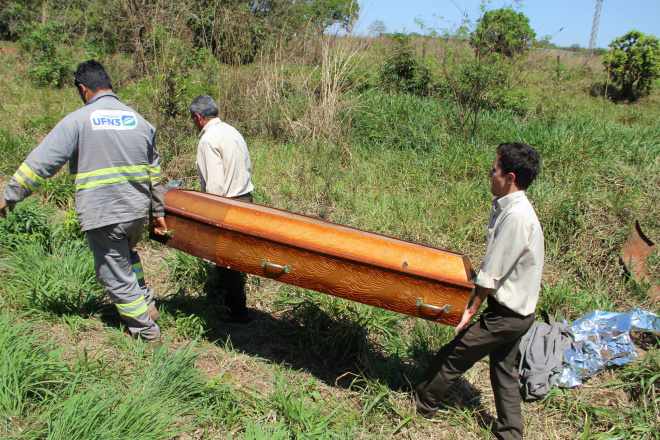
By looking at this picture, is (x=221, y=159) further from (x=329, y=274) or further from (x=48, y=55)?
(x=48, y=55)

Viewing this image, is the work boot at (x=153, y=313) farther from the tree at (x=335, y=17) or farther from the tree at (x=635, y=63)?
the tree at (x=635, y=63)

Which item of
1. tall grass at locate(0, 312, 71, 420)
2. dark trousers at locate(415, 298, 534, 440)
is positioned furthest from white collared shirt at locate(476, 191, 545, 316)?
tall grass at locate(0, 312, 71, 420)

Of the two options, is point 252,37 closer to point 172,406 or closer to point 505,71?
point 505,71

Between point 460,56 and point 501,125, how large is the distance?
1.61 meters

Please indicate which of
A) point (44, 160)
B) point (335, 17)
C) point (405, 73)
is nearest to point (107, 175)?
point (44, 160)

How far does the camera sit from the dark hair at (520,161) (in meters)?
2.15

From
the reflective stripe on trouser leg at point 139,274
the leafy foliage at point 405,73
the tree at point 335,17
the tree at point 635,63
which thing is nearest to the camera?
the reflective stripe on trouser leg at point 139,274

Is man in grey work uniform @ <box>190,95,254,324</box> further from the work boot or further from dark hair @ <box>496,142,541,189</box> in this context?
dark hair @ <box>496,142,541,189</box>

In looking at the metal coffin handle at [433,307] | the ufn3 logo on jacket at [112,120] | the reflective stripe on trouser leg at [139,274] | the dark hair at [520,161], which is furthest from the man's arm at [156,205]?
the dark hair at [520,161]

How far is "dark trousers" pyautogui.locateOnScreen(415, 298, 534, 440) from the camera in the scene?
7.43ft

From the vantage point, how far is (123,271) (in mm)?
2797

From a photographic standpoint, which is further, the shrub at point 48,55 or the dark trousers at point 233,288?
the shrub at point 48,55

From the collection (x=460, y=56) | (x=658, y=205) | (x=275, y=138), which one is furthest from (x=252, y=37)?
(x=658, y=205)

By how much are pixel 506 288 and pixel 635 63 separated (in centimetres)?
1288
